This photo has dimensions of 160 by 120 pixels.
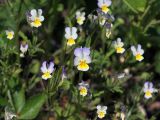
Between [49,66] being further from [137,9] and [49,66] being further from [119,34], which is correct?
[119,34]

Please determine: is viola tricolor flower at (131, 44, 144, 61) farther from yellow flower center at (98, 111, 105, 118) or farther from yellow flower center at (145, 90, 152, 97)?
yellow flower center at (98, 111, 105, 118)

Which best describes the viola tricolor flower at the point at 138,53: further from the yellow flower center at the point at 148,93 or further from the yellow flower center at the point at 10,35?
the yellow flower center at the point at 10,35

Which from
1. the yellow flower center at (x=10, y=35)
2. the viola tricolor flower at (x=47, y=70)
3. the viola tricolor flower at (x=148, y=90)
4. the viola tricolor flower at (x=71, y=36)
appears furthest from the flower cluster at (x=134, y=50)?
the yellow flower center at (x=10, y=35)

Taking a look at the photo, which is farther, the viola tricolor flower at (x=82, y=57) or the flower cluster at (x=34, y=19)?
the flower cluster at (x=34, y=19)

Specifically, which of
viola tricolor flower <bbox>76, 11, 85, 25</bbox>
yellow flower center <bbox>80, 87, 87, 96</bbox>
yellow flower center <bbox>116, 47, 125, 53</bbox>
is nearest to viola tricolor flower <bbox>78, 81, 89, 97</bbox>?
yellow flower center <bbox>80, 87, 87, 96</bbox>

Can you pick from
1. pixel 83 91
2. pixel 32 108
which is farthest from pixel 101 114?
pixel 32 108
